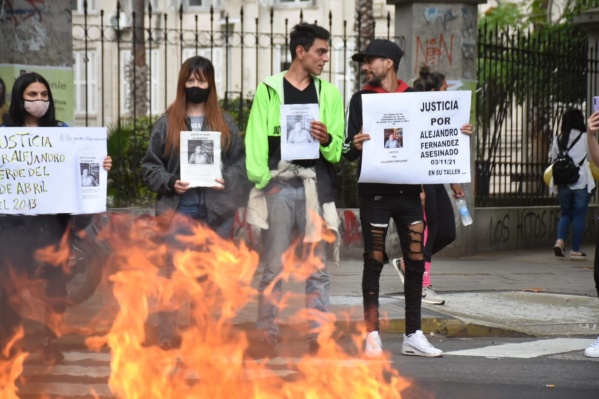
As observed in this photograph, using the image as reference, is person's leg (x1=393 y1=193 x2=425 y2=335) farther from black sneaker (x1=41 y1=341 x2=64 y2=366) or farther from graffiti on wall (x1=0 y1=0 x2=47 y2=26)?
graffiti on wall (x1=0 y1=0 x2=47 y2=26)

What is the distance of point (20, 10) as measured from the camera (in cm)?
1136

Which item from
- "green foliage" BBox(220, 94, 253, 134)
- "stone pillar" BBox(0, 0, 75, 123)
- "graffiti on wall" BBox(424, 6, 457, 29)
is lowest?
"green foliage" BBox(220, 94, 253, 134)

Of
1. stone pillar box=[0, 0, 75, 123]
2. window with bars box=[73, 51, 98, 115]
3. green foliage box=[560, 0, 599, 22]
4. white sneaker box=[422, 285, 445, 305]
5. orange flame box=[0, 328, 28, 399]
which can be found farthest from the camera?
window with bars box=[73, 51, 98, 115]

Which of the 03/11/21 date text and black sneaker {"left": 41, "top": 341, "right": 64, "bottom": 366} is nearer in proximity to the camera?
black sneaker {"left": 41, "top": 341, "right": 64, "bottom": 366}

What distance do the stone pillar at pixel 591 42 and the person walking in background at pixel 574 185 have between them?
236 cm

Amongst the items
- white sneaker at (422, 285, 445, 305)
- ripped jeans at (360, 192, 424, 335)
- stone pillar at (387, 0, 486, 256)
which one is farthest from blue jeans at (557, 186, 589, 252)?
ripped jeans at (360, 192, 424, 335)

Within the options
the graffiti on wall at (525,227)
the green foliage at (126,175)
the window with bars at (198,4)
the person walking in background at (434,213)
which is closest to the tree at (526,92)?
the graffiti on wall at (525,227)

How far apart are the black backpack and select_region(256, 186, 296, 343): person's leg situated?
24.2 feet

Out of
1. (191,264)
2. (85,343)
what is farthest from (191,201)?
(85,343)

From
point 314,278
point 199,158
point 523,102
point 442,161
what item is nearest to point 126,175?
point 523,102

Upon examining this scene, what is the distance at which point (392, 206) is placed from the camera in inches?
283

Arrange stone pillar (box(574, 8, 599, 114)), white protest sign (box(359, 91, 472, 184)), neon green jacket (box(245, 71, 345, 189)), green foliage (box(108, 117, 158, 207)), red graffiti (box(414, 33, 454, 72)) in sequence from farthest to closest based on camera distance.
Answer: stone pillar (box(574, 8, 599, 114)) < red graffiti (box(414, 33, 454, 72)) < green foliage (box(108, 117, 158, 207)) < neon green jacket (box(245, 71, 345, 189)) < white protest sign (box(359, 91, 472, 184))

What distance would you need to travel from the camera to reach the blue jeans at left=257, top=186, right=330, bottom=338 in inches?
290

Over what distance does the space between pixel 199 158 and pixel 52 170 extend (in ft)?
2.97
